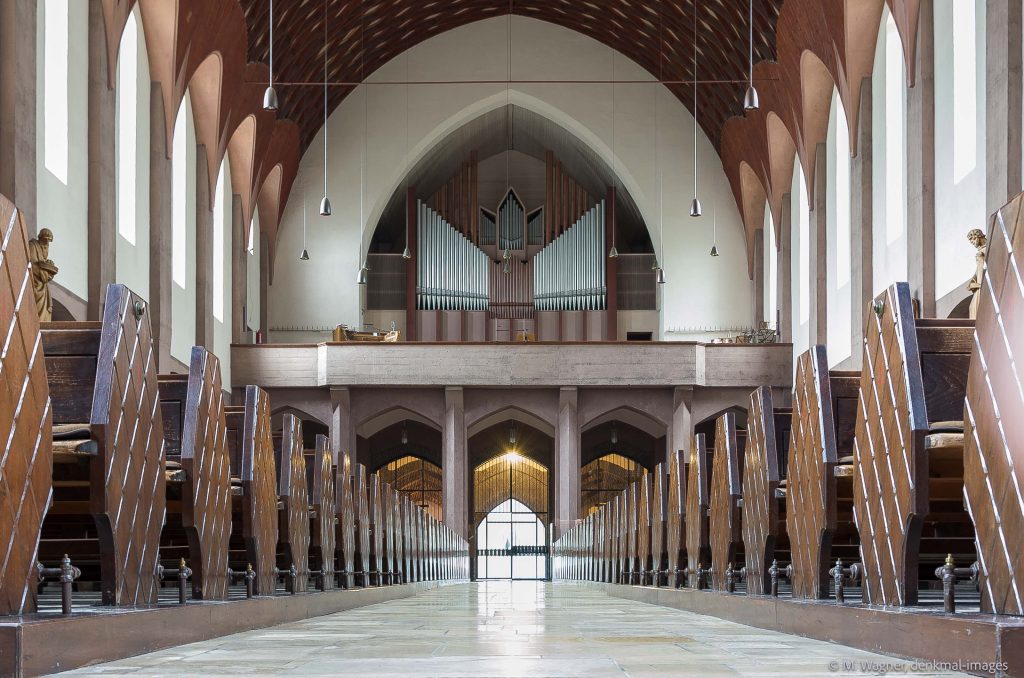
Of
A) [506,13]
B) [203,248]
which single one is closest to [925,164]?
[203,248]

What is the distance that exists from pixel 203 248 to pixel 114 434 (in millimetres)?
21181

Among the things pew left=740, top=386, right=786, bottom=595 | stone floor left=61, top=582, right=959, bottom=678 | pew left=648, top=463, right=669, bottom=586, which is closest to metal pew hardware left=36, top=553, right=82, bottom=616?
stone floor left=61, top=582, right=959, bottom=678

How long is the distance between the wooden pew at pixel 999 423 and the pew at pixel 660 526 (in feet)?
25.8

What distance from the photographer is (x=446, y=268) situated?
112ft

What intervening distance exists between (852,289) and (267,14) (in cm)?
1287

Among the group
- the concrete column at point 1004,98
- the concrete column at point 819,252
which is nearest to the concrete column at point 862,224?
the concrete column at point 819,252

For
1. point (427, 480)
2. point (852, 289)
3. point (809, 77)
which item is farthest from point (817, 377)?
point (427, 480)

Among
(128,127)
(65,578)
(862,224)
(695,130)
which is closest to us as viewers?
(65,578)

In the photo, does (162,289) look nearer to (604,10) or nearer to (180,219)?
(180,219)

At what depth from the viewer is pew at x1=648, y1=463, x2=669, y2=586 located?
12539 mm

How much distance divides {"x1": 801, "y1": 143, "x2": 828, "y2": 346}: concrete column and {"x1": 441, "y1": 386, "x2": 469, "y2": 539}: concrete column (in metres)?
7.76

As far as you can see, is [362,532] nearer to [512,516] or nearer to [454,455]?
[454,455]

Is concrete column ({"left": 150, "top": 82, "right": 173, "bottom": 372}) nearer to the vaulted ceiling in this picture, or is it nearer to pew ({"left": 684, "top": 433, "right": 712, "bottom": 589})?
the vaulted ceiling

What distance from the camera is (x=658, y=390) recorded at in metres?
29.0
